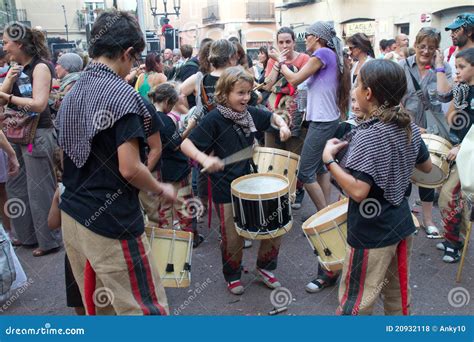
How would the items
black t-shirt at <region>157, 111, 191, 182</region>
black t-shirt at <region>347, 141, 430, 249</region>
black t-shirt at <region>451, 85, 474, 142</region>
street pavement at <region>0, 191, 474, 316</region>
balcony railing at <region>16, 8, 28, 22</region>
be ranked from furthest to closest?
balcony railing at <region>16, 8, 28, 22</region>, black t-shirt at <region>157, 111, 191, 182</region>, black t-shirt at <region>451, 85, 474, 142</region>, street pavement at <region>0, 191, 474, 316</region>, black t-shirt at <region>347, 141, 430, 249</region>

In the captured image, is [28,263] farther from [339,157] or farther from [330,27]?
[330,27]

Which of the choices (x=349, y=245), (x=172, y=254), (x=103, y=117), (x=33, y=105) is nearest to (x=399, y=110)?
(x=349, y=245)

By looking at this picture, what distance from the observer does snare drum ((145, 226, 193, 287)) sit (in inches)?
109

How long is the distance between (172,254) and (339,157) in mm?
1176

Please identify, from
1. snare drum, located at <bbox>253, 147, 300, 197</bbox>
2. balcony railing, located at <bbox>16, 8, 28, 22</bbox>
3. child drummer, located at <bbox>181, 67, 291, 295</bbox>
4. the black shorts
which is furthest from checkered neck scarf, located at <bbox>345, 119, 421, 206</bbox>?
balcony railing, located at <bbox>16, 8, 28, 22</bbox>

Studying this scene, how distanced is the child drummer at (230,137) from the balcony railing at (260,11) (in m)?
24.3

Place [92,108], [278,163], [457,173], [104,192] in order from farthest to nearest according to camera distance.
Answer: [278,163] → [457,173] → [104,192] → [92,108]

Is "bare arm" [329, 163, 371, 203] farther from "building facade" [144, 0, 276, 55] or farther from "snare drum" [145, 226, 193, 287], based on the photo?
"building facade" [144, 0, 276, 55]

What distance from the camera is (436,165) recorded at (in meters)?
3.37

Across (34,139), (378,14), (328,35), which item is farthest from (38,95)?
(378,14)

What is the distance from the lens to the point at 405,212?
229 cm

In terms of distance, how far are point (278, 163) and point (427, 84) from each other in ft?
5.42

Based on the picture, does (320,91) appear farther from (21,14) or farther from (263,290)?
(21,14)

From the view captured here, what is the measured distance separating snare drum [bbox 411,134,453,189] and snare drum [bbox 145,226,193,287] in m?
1.76
